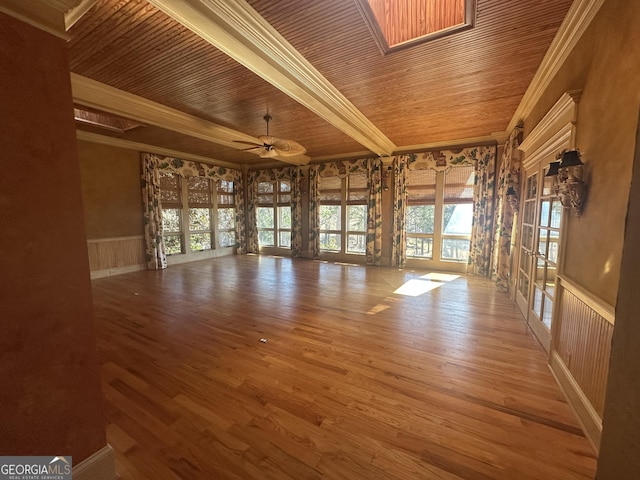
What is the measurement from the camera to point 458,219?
18.6 feet

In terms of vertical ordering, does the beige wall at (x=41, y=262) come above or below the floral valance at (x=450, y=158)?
below

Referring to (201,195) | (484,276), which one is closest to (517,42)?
(484,276)

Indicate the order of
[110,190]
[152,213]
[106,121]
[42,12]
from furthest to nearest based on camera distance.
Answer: [152,213]
[110,190]
[106,121]
[42,12]

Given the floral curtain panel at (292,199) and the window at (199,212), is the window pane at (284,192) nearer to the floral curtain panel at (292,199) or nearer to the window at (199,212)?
the floral curtain panel at (292,199)

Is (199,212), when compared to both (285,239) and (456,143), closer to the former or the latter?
(285,239)

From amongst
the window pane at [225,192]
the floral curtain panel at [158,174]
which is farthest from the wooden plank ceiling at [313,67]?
the window pane at [225,192]

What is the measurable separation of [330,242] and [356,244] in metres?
0.76

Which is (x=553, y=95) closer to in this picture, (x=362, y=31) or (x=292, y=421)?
(x=362, y=31)

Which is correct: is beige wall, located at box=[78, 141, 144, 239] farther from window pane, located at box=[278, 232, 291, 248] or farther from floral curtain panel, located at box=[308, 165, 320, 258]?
floral curtain panel, located at box=[308, 165, 320, 258]

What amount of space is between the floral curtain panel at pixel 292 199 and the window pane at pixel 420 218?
3.02m

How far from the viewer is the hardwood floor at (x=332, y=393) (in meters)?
1.39

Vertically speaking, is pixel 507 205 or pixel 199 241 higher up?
pixel 507 205

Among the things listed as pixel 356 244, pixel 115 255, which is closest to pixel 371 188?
pixel 356 244

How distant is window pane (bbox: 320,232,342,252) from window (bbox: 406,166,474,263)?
1.86 metres
